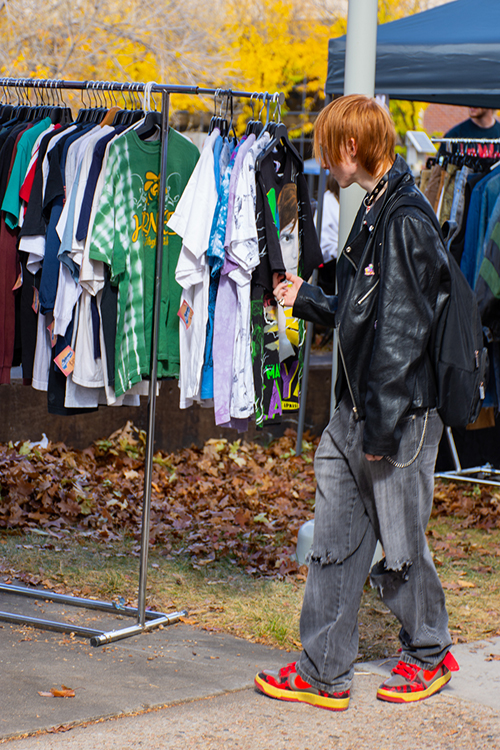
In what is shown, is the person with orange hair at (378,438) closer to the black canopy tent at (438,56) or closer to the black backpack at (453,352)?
the black backpack at (453,352)

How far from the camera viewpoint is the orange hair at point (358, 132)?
343 centimetres

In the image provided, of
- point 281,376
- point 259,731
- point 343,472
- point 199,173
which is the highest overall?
point 199,173

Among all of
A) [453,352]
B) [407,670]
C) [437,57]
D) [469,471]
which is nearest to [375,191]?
[453,352]

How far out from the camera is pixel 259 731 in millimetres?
3336

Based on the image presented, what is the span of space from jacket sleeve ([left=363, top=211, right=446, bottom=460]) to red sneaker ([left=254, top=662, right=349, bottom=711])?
927 millimetres

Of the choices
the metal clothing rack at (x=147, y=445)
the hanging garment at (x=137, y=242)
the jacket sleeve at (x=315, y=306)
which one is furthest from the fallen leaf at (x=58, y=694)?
the jacket sleeve at (x=315, y=306)

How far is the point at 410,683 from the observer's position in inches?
143

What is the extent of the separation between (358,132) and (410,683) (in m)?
2.00

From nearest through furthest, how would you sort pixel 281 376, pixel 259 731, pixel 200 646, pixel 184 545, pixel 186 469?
pixel 259 731 → pixel 200 646 → pixel 281 376 → pixel 184 545 → pixel 186 469

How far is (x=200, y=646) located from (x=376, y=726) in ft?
3.34

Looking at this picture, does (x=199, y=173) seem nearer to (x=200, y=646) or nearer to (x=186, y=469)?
(x=200, y=646)

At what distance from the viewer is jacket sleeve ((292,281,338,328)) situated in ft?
12.4

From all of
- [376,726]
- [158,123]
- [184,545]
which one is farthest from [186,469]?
[376,726]

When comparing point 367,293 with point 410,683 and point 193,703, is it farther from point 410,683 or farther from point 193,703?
point 193,703
